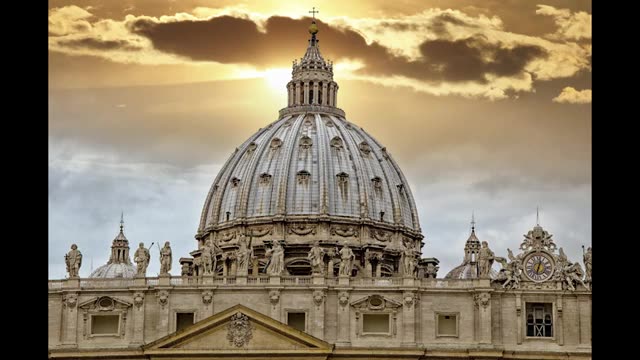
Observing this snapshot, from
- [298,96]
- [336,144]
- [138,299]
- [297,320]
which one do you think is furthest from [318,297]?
[298,96]

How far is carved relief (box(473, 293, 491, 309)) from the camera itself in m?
82.9

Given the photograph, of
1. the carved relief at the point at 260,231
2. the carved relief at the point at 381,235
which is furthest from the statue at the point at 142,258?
the carved relief at the point at 381,235

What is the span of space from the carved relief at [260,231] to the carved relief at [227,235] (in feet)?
5.96

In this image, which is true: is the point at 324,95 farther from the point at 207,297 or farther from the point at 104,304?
the point at 104,304

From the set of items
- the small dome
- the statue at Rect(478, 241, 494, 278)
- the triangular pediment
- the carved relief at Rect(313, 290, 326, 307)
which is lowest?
the triangular pediment

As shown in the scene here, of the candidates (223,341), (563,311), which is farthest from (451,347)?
(223,341)

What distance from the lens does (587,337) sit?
82.2m

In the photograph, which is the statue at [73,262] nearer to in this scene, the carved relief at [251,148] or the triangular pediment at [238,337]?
the triangular pediment at [238,337]

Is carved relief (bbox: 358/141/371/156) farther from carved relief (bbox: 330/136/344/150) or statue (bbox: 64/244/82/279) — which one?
statue (bbox: 64/244/82/279)

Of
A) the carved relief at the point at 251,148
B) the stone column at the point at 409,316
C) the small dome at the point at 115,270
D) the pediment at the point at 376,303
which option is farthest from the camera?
the small dome at the point at 115,270

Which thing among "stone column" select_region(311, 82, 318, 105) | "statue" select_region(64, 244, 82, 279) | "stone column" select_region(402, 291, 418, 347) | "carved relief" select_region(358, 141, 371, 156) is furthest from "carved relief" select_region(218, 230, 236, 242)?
"stone column" select_region(402, 291, 418, 347)

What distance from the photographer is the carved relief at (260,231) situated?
126 m

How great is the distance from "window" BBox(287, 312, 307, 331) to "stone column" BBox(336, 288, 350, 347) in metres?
2.25
